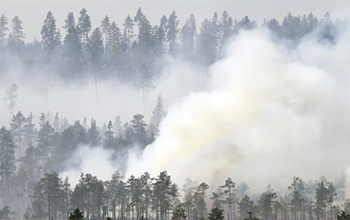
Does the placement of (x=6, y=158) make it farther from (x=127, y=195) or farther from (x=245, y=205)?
(x=245, y=205)

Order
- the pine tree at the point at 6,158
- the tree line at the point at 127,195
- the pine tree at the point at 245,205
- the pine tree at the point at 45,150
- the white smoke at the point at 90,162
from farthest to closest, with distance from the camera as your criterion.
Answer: the pine tree at the point at 45,150, the white smoke at the point at 90,162, the pine tree at the point at 6,158, the tree line at the point at 127,195, the pine tree at the point at 245,205

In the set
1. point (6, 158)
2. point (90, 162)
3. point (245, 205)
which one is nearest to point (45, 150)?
point (6, 158)

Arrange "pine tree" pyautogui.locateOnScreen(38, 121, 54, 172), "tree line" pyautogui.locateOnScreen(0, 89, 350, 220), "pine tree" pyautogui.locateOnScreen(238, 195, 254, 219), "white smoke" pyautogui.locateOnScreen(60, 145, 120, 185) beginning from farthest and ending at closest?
"pine tree" pyautogui.locateOnScreen(38, 121, 54, 172)
"white smoke" pyautogui.locateOnScreen(60, 145, 120, 185)
"tree line" pyautogui.locateOnScreen(0, 89, 350, 220)
"pine tree" pyautogui.locateOnScreen(238, 195, 254, 219)

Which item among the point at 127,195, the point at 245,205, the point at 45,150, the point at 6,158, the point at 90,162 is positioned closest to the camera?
the point at 245,205

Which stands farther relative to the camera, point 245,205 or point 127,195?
point 127,195

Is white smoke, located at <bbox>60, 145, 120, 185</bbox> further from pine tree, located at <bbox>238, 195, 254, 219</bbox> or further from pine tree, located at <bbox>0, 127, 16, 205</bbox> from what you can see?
pine tree, located at <bbox>238, 195, 254, 219</bbox>

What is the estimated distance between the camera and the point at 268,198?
140 meters

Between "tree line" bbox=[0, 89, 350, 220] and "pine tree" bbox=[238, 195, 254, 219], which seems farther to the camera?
"tree line" bbox=[0, 89, 350, 220]

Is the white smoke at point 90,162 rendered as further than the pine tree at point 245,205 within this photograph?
Yes

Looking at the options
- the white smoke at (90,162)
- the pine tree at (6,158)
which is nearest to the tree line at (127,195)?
the pine tree at (6,158)

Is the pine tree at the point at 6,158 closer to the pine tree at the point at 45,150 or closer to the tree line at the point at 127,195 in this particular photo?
the tree line at the point at 127,195

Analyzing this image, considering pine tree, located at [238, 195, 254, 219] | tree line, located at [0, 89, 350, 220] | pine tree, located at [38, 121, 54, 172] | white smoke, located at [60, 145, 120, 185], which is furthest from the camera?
pine tree, located at [38, 121, 54, 172]

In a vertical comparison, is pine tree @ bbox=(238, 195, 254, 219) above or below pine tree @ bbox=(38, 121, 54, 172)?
below

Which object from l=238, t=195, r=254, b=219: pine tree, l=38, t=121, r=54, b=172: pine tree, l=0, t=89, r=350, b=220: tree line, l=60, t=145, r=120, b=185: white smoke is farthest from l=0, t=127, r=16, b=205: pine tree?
l=238, t=195, r=254, b=219: pine tree
